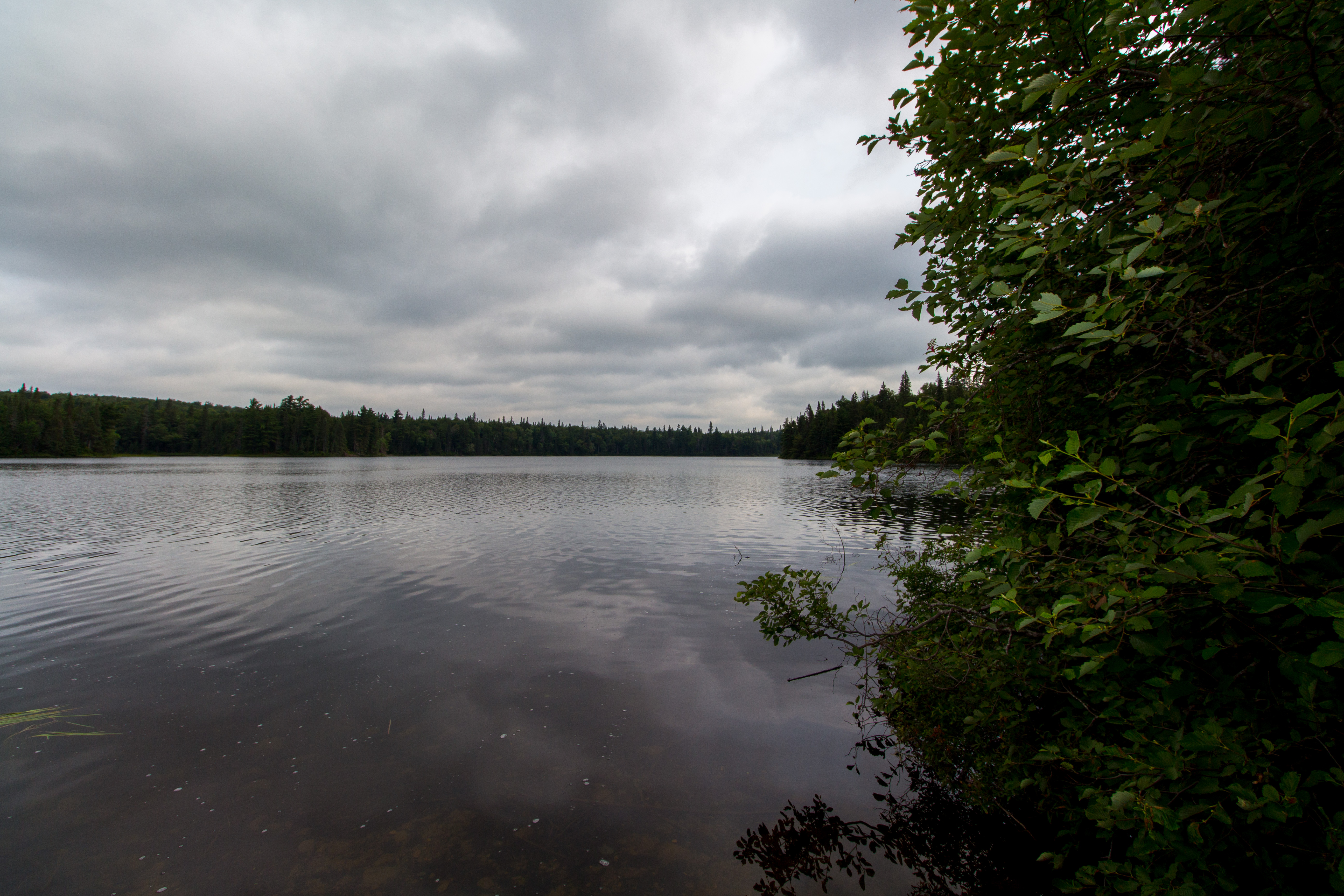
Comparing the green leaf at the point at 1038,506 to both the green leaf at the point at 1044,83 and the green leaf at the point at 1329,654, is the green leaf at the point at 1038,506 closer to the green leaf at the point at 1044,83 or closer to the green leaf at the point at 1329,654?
the green leaf at the point at 1329,654

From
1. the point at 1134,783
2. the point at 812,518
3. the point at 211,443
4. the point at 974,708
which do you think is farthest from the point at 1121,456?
the point at 211,443

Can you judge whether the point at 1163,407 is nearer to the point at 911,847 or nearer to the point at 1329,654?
the point at 1329,654

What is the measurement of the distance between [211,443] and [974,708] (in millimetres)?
211689

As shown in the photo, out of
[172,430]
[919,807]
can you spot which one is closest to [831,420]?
[919,807]

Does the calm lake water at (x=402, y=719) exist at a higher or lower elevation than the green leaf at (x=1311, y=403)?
lower

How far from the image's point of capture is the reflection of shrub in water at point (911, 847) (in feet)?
20.0

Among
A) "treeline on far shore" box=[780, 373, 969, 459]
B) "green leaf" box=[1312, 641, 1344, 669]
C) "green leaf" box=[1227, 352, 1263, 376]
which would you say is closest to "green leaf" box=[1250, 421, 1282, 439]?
"green leaf" box=[1227, 352, 1263, 376]

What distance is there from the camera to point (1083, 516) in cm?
246

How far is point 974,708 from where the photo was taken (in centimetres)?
623

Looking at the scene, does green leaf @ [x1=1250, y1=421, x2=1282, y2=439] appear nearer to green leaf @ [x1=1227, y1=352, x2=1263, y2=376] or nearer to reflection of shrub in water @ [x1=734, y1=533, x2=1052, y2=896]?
green leaf @ [x1=1227, y1=352, x2=1263, y2=376]

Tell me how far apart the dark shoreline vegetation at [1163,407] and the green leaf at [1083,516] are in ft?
0.04

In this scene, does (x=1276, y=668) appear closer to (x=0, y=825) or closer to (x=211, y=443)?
(x=0, y=825)

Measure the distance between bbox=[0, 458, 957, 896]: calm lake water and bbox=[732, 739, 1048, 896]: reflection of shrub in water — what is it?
12.0 inches

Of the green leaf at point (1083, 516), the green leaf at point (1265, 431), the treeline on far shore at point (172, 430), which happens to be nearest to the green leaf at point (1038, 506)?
the green leaf at point (1083, 516)
